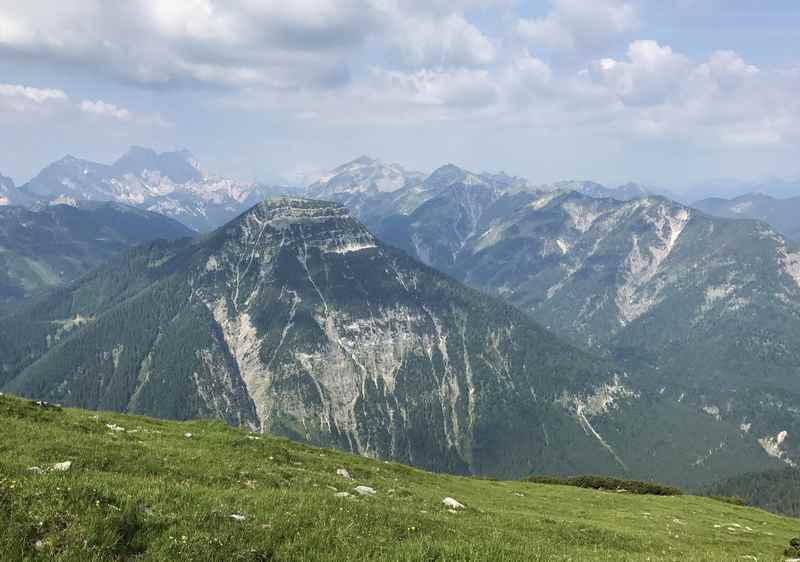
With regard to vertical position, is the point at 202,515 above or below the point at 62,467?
above

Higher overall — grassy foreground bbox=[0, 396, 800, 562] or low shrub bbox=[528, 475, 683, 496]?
grassy foreground bbox=[0, 396, 800, 562]

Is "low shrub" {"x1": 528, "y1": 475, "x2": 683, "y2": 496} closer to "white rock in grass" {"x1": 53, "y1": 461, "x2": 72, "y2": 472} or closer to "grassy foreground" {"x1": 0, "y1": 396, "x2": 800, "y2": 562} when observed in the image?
"grassy foreground" {"x1": 0, "y1": 396, "x2": 800, "y2": 562}

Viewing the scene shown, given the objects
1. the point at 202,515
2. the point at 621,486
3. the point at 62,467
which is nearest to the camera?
the point at 202,515

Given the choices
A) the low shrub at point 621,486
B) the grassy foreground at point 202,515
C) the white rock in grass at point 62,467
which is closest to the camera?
the grassy foreground at point 202,515

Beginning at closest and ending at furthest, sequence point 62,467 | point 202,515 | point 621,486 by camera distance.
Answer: point 202,515, point 62,467, point 621,486

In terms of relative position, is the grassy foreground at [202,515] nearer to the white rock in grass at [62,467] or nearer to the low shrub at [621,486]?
the white rock in grass at [62,467]

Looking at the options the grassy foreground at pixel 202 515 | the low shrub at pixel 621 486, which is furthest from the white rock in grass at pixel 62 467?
the low shrub at pixel 621 486

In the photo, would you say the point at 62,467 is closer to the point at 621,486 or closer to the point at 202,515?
the point at 202,515

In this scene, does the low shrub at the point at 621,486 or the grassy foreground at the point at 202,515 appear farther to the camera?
the low shrub at the point at 621,486

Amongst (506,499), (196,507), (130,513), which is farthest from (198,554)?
(506,499)

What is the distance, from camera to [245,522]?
14375 millimetres

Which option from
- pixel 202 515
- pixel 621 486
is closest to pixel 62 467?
pixel 202 515

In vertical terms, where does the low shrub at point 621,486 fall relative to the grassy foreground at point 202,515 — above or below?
below

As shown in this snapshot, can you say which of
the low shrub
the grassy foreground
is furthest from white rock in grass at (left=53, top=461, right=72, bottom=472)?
the low shrub
